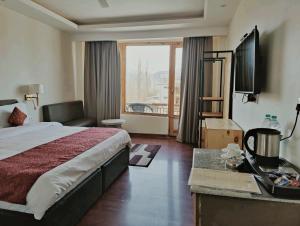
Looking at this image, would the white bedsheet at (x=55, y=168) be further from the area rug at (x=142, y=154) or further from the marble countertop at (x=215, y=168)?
the marble countertop at (x=215, y=168)

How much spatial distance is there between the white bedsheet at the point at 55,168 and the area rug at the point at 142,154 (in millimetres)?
541

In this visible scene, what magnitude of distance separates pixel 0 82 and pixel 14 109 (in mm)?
544

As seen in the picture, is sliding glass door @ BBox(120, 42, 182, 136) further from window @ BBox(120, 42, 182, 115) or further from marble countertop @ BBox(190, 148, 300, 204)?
marble countertop @ BBox(190, 148, 300, 204)

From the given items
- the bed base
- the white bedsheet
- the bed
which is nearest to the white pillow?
the bed

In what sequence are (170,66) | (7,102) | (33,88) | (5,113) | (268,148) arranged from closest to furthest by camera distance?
(268,148)
(5,113)
(7,102)
(33,88)
(170,66)

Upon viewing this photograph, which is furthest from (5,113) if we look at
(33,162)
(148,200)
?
(148,200)

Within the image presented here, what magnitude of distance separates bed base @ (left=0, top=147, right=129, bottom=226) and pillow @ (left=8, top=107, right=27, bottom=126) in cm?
168

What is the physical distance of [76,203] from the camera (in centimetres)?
214

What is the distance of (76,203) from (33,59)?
337 cm

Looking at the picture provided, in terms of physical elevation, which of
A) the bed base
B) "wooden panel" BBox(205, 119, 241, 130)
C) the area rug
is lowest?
the area rug

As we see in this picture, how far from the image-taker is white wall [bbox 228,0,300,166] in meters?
1.42

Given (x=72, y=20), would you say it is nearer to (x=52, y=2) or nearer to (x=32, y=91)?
(x=52, y=2)

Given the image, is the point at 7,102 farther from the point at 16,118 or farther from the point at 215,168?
the point at 215,168

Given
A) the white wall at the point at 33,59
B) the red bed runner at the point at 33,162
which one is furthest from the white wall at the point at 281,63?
the white wall at the point at 33,59
